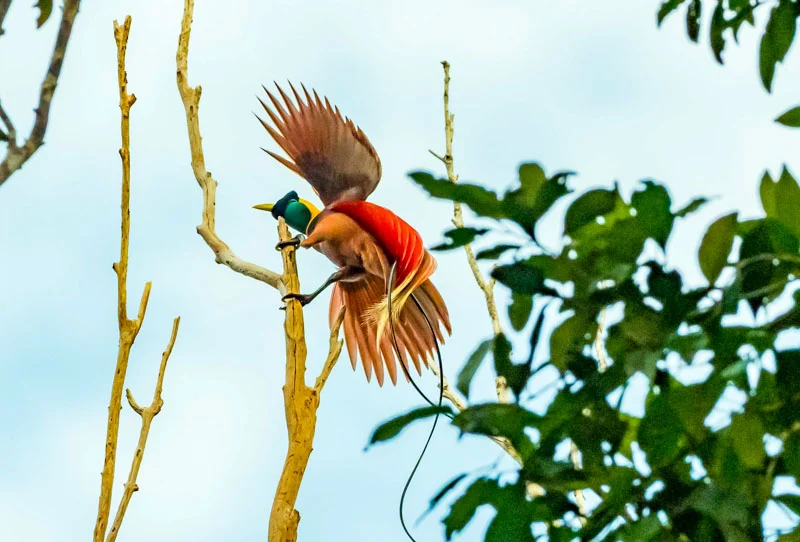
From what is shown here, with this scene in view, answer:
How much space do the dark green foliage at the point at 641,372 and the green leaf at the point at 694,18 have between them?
498mm

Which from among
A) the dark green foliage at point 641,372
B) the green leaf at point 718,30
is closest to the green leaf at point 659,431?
the dark green foliage at point 641,372

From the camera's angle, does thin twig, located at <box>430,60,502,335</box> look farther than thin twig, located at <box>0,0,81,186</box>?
Yes

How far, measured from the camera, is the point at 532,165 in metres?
0.68

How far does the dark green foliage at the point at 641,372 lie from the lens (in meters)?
0.65

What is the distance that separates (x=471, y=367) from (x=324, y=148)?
1.62m

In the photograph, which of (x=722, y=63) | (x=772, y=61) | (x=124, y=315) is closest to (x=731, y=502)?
(x=772, y=61)

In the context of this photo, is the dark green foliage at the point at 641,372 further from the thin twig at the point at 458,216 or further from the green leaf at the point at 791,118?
the thin twig at the point at 458,216

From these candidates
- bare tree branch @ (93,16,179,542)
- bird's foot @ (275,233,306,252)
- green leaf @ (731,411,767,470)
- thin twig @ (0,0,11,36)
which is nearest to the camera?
green leaf @ (731,411,767,470)

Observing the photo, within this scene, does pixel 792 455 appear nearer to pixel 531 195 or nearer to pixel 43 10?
pixel 531 195

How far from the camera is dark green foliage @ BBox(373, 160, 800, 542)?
0.65 meters

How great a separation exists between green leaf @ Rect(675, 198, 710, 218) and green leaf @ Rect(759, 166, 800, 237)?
0.07 meters

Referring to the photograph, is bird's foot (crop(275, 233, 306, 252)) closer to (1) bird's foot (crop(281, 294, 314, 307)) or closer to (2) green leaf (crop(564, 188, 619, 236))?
(1) bird's foot (crop(281, 294, 314, 307))

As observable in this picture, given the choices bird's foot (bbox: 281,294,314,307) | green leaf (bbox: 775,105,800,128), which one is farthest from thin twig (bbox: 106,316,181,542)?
green leaf (bbox: 775,105,800,128)

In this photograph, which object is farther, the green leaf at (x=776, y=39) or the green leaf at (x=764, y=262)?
the green leaf at (x=776, y=39)
